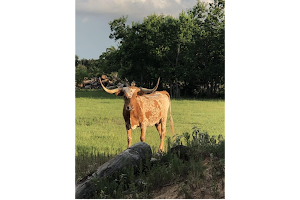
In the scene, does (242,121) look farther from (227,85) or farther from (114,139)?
(114,139)

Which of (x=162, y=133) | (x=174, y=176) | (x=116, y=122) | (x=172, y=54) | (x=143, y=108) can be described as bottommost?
(x=174, y=176)

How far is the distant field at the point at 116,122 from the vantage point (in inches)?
232

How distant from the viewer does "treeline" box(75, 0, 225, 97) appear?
6.06m

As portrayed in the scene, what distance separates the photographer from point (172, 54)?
20.5 ft

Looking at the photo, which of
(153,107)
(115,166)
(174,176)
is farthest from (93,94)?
(174,176)

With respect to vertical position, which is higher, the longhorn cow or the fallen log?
the longhorn cow

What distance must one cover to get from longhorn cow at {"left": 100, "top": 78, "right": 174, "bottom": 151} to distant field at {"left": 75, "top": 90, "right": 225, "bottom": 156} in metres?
0.17

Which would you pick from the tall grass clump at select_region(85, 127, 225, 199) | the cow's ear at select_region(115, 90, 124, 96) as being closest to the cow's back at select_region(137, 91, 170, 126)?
the cow's ear at select_region(115, 90, 124, 96)

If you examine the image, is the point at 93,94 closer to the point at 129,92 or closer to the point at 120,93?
the point at 120,93

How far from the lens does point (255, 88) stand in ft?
16.1

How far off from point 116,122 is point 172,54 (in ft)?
5.96

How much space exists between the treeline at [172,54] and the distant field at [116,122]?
0.32 meters

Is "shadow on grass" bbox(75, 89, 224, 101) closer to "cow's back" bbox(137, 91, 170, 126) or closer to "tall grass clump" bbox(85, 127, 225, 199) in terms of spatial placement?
"cow's back" bbox(137, 91, 170, 126)
